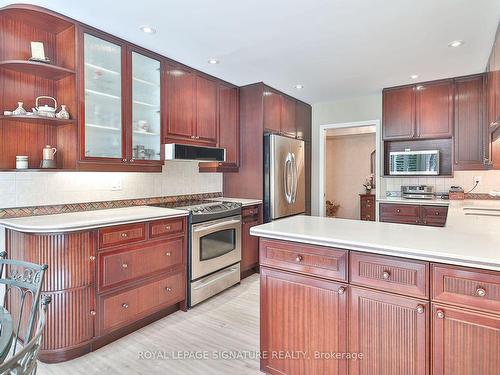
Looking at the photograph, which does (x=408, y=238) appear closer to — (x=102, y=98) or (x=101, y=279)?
(x=101, y=279)

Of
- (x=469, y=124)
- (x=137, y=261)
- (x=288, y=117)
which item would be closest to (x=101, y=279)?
(x=137, y=261)

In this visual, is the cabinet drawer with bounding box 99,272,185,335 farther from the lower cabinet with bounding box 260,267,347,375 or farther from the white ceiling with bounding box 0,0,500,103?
the white ceiling with bounding box 0,0,500,103

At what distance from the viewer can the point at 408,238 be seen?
161 centimetres

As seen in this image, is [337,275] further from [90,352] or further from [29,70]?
[29,70]

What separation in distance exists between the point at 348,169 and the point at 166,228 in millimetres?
5524

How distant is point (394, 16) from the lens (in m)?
2.38

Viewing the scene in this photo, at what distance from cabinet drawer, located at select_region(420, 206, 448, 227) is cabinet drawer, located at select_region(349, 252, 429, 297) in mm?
2776

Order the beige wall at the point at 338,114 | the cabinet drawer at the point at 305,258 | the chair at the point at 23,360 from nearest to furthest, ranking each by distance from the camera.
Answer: the chair at the point at 23,360
the cabinet drawer at the point at 305,258
the beige wall at the point at 338,114

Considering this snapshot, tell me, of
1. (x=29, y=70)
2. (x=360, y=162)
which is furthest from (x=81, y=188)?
(x=360, y=162)

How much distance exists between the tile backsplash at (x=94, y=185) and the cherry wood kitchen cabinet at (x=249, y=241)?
2.37 feet

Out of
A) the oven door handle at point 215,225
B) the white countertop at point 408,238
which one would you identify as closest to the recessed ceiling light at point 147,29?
the oven door handle at point 215,225

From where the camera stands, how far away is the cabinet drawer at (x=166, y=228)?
266 centimetres

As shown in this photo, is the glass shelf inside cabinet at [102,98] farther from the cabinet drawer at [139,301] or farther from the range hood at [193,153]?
the cabinet drawer at [139,301]

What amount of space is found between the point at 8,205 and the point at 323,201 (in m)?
4.30
